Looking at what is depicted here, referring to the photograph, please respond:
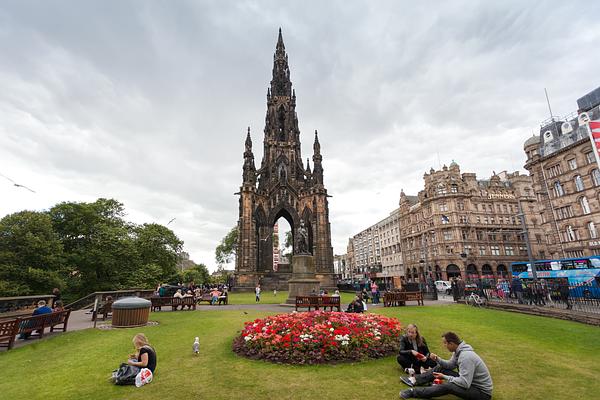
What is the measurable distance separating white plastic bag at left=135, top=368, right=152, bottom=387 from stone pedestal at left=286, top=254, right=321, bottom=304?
12.6 m

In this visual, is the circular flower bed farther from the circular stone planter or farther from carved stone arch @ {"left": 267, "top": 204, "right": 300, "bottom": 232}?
carved stone arch @ {"left": 267, "top": 204, "right": 300, "bottom": 232}

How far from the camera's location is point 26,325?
923 centimetres

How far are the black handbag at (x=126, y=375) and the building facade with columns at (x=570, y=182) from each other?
44.7 m

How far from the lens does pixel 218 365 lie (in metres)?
6.44

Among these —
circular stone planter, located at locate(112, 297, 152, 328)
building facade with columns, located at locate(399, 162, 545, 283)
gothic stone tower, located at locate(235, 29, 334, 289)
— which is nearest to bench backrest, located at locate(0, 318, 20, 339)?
circular stone planter, located at locate(112, 297, 152, 328)

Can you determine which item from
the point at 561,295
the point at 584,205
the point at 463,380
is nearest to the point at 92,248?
the point at 463,380

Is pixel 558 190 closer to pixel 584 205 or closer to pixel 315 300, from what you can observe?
pixel 584 205

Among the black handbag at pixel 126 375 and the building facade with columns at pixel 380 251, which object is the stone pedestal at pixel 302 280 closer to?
the black handbag at pixel 126 375

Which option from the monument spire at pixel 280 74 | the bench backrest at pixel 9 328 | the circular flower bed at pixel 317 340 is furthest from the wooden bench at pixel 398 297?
the monument spire at pixel 280 74

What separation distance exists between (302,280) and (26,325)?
12457 mm

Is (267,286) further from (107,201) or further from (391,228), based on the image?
(391,228)

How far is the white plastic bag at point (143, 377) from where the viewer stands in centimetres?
524

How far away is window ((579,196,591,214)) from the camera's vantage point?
33169 mm

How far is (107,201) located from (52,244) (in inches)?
408
